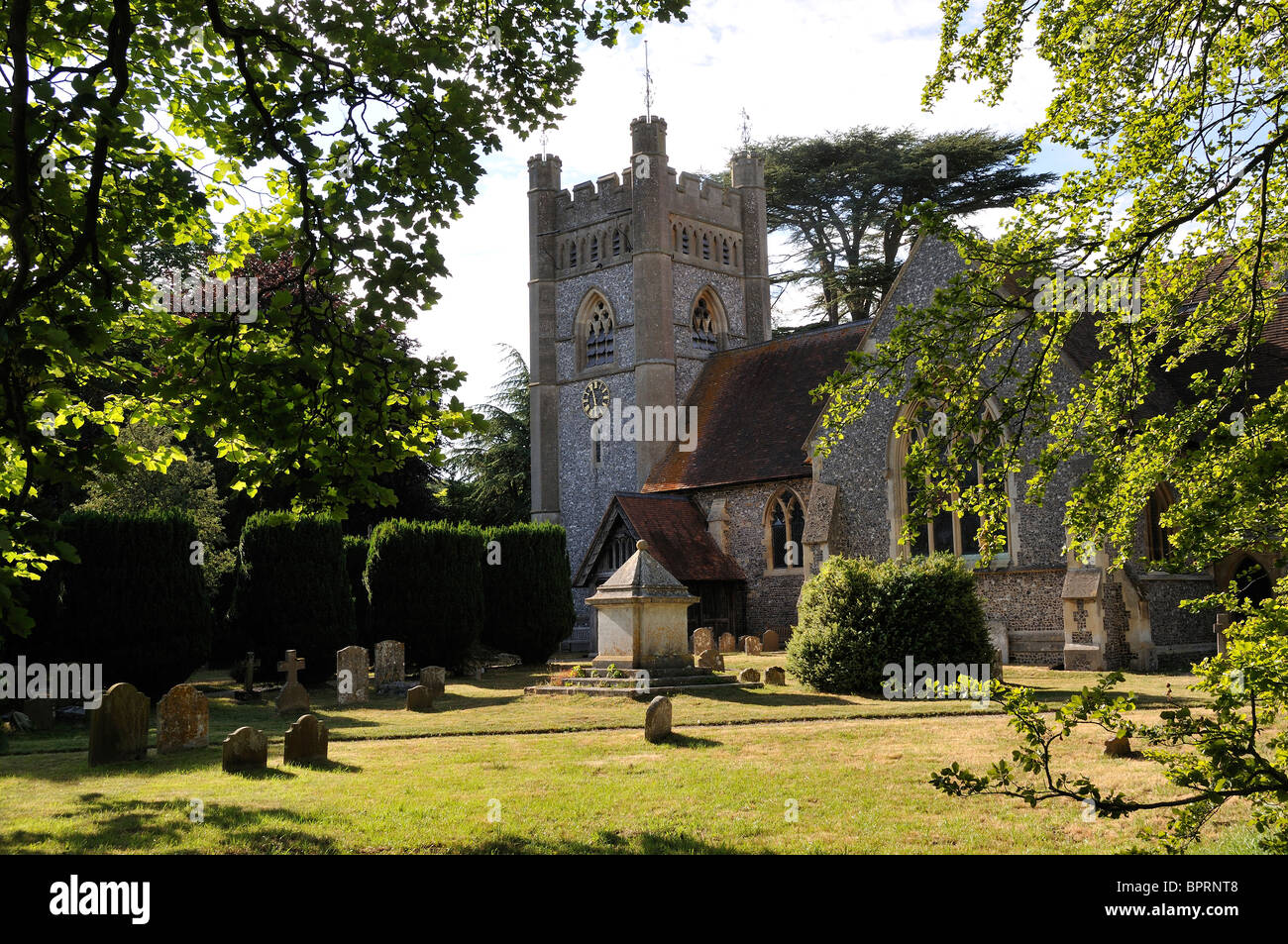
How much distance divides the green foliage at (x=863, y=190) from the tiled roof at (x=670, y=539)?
1208 centimetres

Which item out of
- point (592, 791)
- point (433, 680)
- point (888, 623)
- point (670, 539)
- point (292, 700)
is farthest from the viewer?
point (670, 539)

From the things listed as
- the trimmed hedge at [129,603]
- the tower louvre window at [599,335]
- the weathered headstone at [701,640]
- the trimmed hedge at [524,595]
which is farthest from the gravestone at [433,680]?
A: the tower louvre window at [599,335]

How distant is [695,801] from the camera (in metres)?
7.88

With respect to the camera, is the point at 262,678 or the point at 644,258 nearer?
the point at 262,678

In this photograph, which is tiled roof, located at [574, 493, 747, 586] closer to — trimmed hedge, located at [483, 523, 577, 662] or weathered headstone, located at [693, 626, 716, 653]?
trimmed hedge, located at [483, 523, 577, 662]

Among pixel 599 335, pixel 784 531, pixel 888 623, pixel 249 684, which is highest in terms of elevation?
pixel 599 335

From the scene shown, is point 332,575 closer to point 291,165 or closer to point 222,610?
point 222,610

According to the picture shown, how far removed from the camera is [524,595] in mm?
25641

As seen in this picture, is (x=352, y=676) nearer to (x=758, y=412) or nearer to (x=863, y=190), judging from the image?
(x=758, y=412)

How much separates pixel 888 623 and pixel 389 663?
952 cm

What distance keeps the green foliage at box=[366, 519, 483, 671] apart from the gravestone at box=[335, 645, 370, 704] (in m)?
4.42

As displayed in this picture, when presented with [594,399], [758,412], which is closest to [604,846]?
[758,412]
